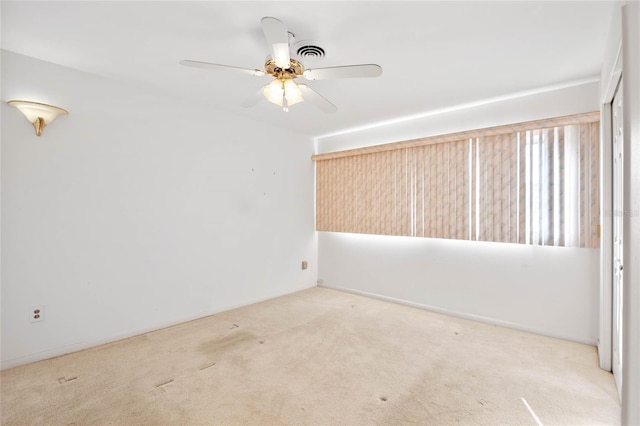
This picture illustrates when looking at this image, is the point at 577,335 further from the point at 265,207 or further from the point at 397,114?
the point at 265,207

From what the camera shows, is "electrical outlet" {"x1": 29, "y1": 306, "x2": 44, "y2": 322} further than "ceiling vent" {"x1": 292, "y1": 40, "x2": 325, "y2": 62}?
Yes

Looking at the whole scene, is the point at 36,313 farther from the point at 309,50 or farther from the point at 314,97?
the point at 309,50

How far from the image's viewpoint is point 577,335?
9.48 ft

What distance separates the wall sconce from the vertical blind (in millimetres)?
3256

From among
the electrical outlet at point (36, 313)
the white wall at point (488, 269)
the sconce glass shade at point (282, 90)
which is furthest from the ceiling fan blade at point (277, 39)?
the electrical outlet at point (36, 313)

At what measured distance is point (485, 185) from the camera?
3332 millimetres

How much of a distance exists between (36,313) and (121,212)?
1.03 m

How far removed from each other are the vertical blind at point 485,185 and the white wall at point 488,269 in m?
0.18

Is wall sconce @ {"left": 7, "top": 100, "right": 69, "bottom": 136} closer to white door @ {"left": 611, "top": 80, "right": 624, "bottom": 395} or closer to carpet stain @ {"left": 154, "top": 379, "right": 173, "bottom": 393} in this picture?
carpet stain @ {"left": 154, "top": 379, "right": 173, "bottom": 393}

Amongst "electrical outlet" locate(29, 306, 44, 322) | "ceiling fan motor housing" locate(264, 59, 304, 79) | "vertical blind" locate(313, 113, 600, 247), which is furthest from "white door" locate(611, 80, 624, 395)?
"electrical outlet" locate(29, 306, 44, 322)

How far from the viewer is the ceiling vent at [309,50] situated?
6.93 feet

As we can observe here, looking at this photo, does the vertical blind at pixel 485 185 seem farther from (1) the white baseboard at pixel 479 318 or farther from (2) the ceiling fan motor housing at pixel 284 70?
(2) the ceiling fan motor housing at pixel 284 70

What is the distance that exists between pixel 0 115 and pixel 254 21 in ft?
7.00

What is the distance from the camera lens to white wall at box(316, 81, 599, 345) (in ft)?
9.51
